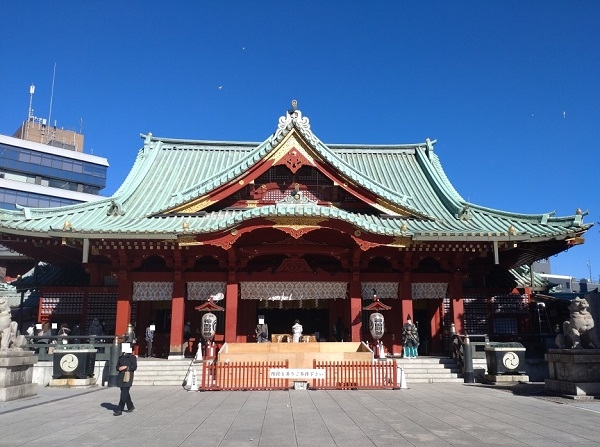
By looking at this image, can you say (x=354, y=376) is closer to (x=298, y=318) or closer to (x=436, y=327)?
(x=298, y=318)

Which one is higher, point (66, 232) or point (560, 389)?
point (66, 232)

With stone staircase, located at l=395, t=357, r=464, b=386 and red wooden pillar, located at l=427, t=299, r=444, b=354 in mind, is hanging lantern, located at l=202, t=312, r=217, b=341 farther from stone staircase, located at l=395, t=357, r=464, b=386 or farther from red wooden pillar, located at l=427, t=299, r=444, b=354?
red wooden pillar, located at l=427, t=299, r=444, b=354

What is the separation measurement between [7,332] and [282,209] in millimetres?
10151

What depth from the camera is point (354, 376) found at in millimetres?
16547

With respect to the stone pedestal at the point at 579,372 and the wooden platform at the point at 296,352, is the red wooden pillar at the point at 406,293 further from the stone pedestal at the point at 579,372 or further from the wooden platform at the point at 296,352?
the stone pedestal at the point at 579,372

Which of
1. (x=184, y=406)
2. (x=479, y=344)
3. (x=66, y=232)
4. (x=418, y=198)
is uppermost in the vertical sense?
(x=418, y=198)

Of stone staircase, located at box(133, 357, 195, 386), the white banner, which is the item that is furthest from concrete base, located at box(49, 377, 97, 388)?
the white banner

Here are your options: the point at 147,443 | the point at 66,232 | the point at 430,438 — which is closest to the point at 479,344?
the point at 430,438

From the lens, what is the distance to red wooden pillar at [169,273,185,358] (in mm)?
20641

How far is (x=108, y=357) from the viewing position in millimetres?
18938

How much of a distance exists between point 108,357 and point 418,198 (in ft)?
55.8

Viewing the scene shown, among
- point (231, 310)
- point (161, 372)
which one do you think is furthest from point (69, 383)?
point (231, 310)

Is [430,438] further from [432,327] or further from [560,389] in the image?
[432,327]

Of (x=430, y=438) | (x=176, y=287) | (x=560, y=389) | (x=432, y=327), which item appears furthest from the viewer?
(x=432, y=327)
